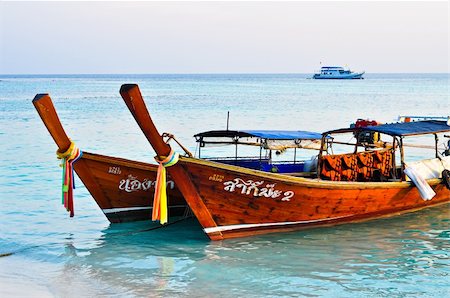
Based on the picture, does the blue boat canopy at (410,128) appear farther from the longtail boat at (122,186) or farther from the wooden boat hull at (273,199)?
the longtail boat at (122,186)

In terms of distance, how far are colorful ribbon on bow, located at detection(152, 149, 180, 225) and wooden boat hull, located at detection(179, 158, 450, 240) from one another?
23 cm

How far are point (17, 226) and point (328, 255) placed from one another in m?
5.72

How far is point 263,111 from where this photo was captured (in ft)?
158

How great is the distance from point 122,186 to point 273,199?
2.70 metres

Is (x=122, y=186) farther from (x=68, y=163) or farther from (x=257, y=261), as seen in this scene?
(x=257, y=261)

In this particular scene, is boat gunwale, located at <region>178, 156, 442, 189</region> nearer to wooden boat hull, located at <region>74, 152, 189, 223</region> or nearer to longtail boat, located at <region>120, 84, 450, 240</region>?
longtail boat, located at <region>120, 84, 450, 240</region>

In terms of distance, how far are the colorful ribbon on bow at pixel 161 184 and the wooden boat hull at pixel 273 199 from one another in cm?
23

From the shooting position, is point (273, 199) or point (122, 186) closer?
point (273, 199)

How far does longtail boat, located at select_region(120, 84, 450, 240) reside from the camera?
999 cm

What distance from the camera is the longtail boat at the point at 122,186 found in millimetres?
11234

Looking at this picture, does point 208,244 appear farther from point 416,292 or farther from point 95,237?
point 416,292

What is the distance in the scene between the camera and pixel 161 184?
1001 centimetres

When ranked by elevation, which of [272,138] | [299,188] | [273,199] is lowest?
[273,199]

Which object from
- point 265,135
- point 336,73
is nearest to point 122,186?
point 265,135
